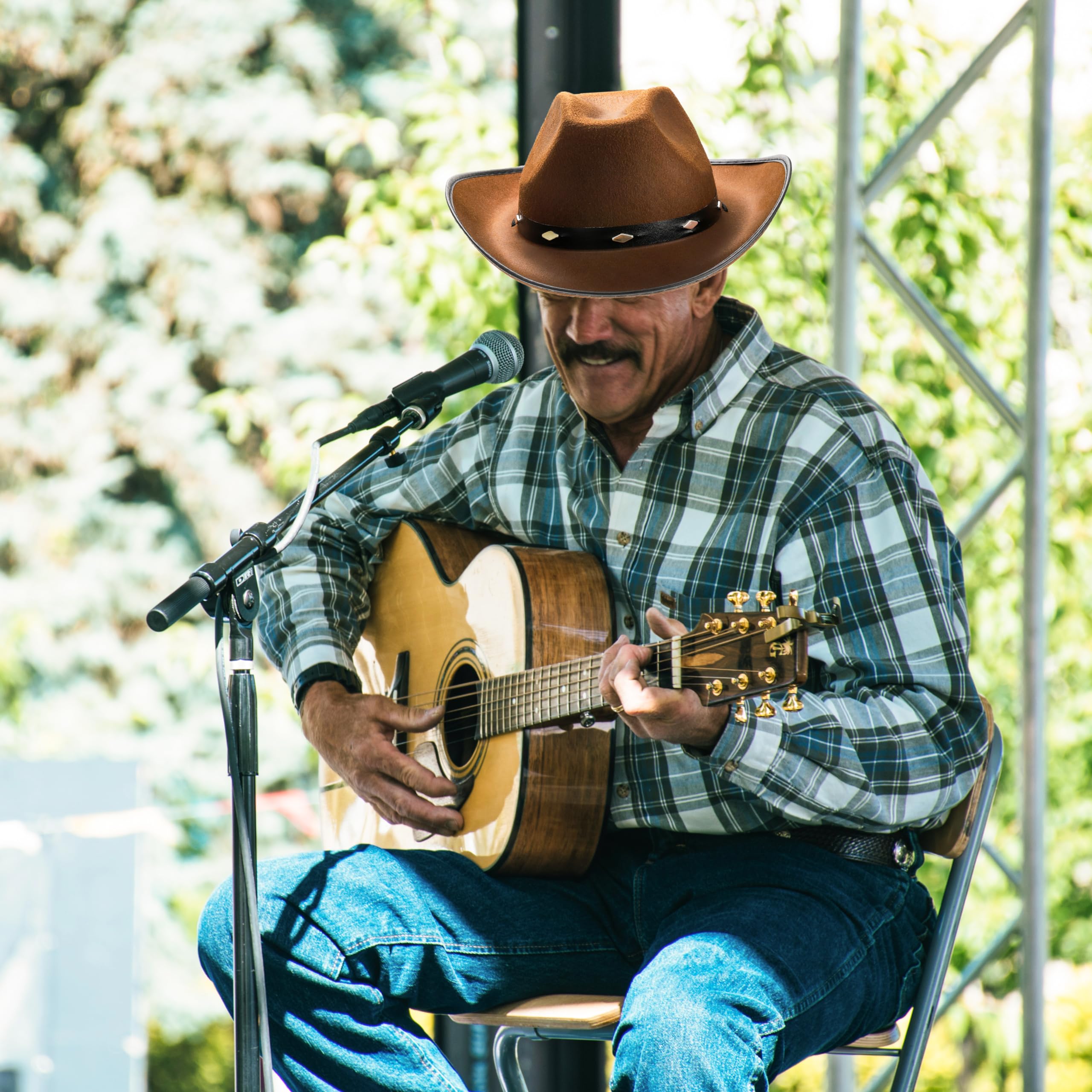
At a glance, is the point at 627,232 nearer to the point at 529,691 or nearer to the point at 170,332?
the point at 529,691

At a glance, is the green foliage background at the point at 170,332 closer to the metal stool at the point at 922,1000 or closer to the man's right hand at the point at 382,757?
the man's right hand at the point at 382,757

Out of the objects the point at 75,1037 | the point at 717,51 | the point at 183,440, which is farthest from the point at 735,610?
the point at 183,440

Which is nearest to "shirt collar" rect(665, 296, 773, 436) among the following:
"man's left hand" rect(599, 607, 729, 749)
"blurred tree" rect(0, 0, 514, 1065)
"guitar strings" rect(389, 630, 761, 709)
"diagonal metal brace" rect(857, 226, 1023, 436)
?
"guitar strings" rect(389, 630, 761, 709)

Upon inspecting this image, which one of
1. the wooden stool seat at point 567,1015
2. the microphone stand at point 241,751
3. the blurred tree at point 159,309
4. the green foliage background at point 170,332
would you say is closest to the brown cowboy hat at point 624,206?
the microphone stand at point 241,751

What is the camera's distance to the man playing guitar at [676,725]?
1.71 metres

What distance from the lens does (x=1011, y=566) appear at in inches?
186

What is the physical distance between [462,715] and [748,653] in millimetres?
748

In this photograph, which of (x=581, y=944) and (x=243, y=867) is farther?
(x=581, y=944)

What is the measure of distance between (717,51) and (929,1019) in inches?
176

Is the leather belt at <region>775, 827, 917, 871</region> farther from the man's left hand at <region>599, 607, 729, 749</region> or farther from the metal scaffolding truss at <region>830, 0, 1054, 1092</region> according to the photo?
the metal scaffolding truss at <region>830, 0, 1054, 1092</region>

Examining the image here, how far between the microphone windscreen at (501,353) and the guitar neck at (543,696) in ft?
1.31

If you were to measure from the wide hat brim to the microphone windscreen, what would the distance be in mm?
138

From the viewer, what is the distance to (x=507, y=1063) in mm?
2244

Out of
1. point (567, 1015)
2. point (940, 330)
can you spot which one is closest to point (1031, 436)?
point (940, 330)
